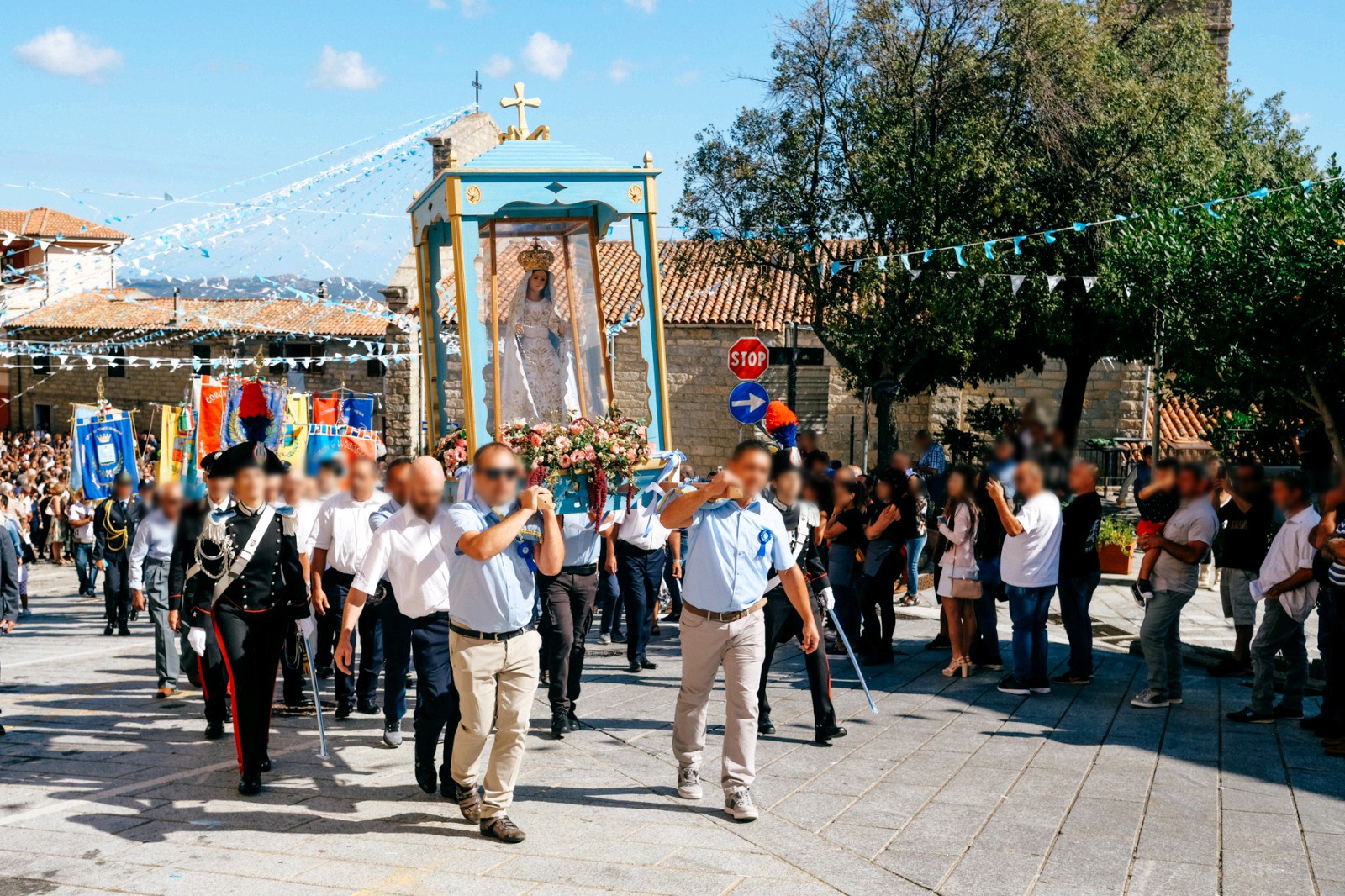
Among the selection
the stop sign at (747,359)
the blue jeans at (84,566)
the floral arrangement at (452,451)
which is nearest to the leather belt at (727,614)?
the floral arrangement at (452,451)

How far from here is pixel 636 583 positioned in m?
9.17

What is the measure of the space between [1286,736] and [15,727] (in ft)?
26.3

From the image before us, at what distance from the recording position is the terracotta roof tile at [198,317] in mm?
33750

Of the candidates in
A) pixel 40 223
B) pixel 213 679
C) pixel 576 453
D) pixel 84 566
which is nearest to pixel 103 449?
pixel 213 679

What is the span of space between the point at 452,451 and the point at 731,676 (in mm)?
3251

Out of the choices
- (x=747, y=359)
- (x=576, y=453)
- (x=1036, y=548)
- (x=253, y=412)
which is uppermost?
(x=747, y=359)

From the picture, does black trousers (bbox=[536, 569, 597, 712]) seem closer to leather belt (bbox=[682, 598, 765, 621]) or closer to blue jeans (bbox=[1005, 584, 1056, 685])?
leather belt (bbox=[682, 598, 765, 621])

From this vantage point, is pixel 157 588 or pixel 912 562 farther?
pixel 912 562

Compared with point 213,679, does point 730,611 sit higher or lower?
higher

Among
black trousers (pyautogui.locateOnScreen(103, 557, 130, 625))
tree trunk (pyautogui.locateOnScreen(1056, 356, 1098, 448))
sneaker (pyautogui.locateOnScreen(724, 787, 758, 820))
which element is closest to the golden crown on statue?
sneaker (pyautogui.locateOnScreen(724, 787, 758, 820))

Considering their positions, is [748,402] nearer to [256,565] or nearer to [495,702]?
[256,565]

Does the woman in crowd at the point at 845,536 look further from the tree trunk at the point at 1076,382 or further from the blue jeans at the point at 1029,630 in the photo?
the tree trunk at the point at 1076,382

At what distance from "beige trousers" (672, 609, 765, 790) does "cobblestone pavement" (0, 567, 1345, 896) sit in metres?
0.30

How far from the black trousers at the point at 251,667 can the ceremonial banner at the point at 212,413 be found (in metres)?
4.95
